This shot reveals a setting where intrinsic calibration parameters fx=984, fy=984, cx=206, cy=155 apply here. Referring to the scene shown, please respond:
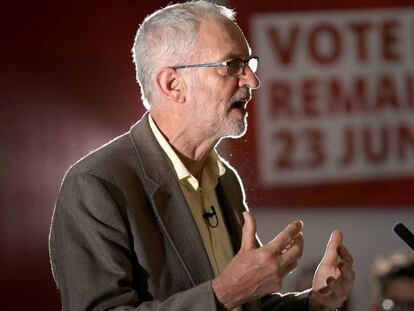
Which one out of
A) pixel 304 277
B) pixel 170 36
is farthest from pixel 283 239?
pixel 304 277

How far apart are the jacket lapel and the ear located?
90mm

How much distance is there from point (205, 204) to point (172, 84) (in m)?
0.24

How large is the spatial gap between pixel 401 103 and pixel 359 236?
1.66 feet

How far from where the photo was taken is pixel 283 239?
1593 mm

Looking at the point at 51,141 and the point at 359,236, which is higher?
the point at 51,141

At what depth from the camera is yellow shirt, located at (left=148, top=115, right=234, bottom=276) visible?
5.94 feet

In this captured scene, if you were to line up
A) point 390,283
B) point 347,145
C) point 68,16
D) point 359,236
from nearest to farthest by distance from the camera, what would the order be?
1. point 68,16
2. point 390,283
3. point 359,236
4. point 347,145

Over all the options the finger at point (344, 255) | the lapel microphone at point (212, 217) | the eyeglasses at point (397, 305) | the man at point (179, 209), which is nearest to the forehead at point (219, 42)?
the man at point (179, 209)

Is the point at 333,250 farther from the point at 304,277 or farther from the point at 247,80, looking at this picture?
the point at 304,277

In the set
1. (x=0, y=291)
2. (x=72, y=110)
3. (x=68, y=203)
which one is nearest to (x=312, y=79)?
(x=72, y=110)

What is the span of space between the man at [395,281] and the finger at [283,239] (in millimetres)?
882

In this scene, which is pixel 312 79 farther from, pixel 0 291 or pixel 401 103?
pixel 0 291

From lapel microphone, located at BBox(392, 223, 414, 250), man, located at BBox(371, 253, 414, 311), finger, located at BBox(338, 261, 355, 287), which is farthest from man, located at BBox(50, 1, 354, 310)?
man, located at BBox(371, 253, 414, 311)

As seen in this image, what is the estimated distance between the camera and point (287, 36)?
2.95 meters
